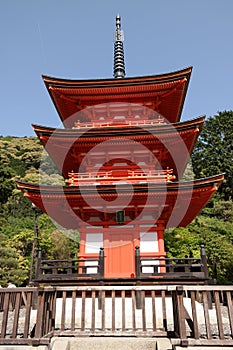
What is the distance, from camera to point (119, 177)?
13.7 meters

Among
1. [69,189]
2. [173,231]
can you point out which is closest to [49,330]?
[69,189]

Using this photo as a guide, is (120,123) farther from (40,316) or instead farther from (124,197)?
(40,316)

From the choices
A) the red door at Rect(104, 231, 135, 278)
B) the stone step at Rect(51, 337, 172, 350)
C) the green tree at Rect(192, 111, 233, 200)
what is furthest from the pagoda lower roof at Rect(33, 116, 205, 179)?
the green tree at Rect(192, 111, 233, 200)

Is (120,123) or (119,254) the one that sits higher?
(120,123)

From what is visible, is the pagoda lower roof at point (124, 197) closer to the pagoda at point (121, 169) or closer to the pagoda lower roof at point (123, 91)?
the pagoda at point (121, 169)

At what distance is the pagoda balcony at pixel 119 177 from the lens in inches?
517

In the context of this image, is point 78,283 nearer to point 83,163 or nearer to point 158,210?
point 158,210

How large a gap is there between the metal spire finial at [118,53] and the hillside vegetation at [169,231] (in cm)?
1204

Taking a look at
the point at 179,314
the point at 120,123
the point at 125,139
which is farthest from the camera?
the point at 120,123

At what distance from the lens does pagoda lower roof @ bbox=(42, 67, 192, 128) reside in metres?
14.3

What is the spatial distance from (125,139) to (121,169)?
1.52 metres

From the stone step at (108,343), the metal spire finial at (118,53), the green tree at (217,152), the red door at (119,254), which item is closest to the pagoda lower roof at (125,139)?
the red door at (119,254)

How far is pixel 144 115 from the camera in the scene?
50.3ft

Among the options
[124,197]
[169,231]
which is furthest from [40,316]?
[169,231]
